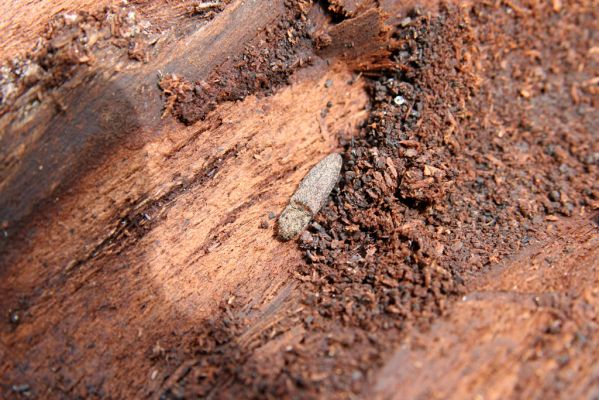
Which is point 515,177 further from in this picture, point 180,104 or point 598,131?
point 180,104

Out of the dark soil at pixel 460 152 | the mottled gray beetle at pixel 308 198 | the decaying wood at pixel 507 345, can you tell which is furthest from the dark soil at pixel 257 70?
the decaying wood at pixel 507 345

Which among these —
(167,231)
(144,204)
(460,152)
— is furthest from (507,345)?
(144,204)

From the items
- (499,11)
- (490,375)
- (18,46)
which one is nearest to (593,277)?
(490,375)

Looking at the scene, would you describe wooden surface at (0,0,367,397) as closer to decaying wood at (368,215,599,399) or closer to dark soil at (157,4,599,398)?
dark soil at (157,4,599,398)

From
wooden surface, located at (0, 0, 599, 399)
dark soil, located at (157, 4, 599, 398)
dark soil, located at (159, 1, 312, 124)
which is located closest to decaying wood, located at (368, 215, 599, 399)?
wooden surface, located at (0, 0, 599, 399)

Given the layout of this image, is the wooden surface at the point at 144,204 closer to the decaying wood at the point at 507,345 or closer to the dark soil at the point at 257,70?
the dark soil at the point at 257,70

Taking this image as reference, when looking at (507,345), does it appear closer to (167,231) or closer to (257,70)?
(167,231)
